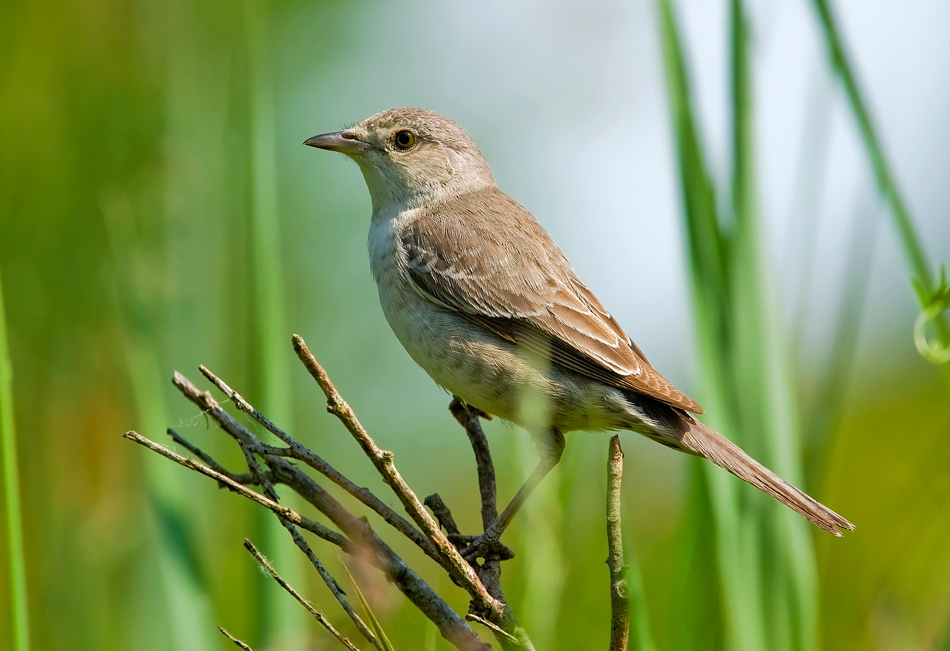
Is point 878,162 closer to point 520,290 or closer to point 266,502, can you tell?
point 266,502

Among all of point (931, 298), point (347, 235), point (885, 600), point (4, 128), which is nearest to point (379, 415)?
point (347, 235)

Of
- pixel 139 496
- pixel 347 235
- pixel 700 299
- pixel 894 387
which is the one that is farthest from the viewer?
pixel 347 235

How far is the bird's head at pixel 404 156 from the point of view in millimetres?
4172

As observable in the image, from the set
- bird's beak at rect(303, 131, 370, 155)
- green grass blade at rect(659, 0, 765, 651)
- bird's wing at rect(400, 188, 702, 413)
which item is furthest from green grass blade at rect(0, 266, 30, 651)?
bird's beak at rect(303, 131, 370, 155)

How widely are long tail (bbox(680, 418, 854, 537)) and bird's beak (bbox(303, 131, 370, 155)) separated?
2.07m

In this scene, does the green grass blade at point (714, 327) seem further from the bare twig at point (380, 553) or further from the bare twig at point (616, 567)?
the bare twig at point (380, 553)

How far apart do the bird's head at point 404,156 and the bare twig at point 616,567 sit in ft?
9.05

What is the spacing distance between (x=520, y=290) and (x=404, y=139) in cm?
113

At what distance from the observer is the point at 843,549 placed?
4.39 metres

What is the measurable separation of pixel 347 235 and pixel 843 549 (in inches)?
172

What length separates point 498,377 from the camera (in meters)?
3.29

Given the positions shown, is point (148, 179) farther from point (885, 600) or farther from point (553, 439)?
point (885, 600)

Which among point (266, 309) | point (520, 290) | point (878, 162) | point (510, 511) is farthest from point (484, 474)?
point (878, 162)

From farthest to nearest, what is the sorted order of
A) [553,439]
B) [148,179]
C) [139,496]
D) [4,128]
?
[4,128]
[148,179]
[139,496]
[553,439]
